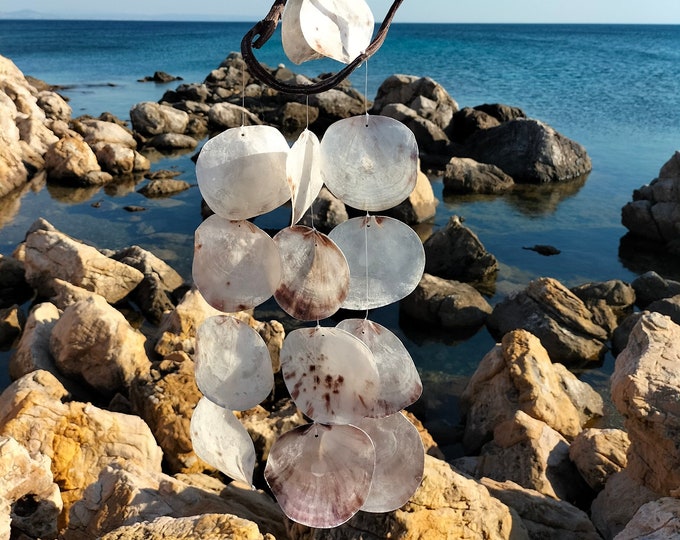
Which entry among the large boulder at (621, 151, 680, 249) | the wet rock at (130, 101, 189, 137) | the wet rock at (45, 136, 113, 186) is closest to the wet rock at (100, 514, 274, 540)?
the large boulder at (621, 151, 680, 249)

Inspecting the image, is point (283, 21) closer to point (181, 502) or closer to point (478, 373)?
point (181, 502)

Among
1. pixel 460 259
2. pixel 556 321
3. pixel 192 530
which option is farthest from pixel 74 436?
pixel 460 259

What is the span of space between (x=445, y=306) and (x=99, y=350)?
12.7 feet

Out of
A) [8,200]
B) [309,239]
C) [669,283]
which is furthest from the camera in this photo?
[8,200]

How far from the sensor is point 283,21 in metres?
1.15

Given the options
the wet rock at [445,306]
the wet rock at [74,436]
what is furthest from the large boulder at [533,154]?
the wet rock at [74,436]

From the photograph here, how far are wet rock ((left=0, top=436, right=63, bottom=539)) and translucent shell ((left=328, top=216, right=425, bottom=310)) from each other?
1809 mm

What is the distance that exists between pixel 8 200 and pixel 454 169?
8472 millimetres

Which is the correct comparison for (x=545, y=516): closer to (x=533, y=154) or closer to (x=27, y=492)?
(x=27, y=492)

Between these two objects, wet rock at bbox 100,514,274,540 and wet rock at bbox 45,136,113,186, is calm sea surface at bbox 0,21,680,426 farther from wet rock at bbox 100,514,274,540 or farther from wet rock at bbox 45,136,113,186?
wet rock at bbox 100,514,274,540

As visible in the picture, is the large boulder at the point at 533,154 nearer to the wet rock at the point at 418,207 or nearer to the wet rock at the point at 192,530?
the wet rock at the point at 418,207

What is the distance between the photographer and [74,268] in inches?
289

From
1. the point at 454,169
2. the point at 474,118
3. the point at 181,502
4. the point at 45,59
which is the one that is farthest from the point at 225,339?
the point at 45,59

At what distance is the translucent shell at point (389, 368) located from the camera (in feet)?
3.95
